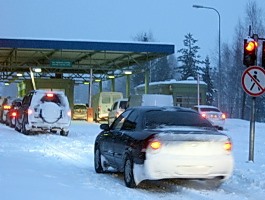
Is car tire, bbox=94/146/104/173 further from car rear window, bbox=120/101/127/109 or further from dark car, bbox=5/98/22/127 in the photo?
car rear window, bbox=120/101/127/109

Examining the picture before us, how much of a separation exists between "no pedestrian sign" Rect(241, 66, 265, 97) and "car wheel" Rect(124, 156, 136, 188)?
205 inches

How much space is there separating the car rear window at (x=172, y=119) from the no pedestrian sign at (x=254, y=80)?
389 centimetres

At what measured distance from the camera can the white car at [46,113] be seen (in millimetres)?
22844

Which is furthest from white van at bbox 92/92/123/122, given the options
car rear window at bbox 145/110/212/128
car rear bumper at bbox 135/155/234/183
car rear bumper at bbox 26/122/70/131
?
car rear bumper at bbox 135/155/234/183

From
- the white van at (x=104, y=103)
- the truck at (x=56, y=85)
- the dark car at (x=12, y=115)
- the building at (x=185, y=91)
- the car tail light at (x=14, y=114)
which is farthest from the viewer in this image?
the building at (x=185, y=91)

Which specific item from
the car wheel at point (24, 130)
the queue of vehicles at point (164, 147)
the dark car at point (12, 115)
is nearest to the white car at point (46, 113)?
the car wheel at point (24, 130)

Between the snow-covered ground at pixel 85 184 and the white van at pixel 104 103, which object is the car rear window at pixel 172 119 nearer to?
the snow-covered ground at pixel 85 184

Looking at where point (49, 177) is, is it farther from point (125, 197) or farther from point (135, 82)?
point (135, 82)

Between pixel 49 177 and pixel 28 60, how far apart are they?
1511 inches

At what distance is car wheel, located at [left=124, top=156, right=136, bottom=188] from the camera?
9750 mm

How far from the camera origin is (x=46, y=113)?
903 inches

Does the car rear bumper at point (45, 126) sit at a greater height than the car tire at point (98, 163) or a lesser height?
greater

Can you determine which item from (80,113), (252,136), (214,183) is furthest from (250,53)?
(80,113)

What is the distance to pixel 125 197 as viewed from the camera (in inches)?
340
